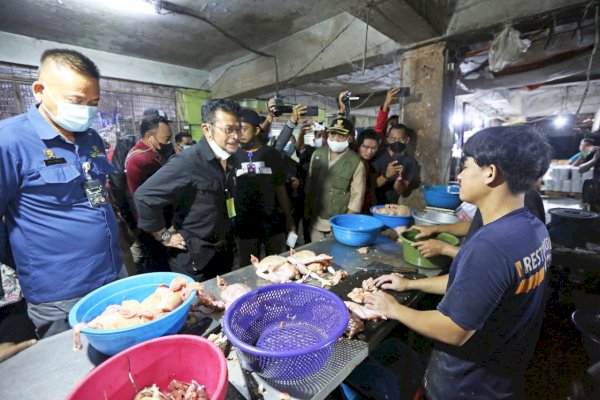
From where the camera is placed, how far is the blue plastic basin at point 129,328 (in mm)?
1196

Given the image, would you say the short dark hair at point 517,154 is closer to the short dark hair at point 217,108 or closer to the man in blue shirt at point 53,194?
the short dark hair at point 217,108

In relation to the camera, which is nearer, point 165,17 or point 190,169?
point 190,169

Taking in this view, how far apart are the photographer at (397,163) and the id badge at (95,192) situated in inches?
149

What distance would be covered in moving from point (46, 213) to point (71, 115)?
26.7 inches

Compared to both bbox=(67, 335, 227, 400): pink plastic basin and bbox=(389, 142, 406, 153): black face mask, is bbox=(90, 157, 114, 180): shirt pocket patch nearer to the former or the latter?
bbox=(67, 335, 227, 400): pink plastic basin

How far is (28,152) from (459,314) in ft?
8.77

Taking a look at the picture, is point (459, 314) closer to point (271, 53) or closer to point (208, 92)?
point (271, 53)

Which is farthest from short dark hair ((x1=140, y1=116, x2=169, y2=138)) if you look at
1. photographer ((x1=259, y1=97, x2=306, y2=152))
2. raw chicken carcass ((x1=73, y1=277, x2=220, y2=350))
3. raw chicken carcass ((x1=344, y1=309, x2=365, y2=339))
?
raw chicken carcass ((x1=344, y1=309, x2=365, y2=339))

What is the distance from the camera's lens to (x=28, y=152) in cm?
171

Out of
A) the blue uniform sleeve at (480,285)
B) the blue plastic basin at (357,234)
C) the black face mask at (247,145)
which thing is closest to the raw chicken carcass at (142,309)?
the blue uniform sleeve at (480,285)

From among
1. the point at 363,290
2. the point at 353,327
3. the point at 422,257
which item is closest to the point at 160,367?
the point at 353,327

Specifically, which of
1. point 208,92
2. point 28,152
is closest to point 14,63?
point 208,92

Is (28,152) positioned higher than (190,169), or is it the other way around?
(28,152)

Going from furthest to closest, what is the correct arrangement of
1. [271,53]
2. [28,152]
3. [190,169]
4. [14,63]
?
[271,53], [14,63], [190,169], [28,152]
